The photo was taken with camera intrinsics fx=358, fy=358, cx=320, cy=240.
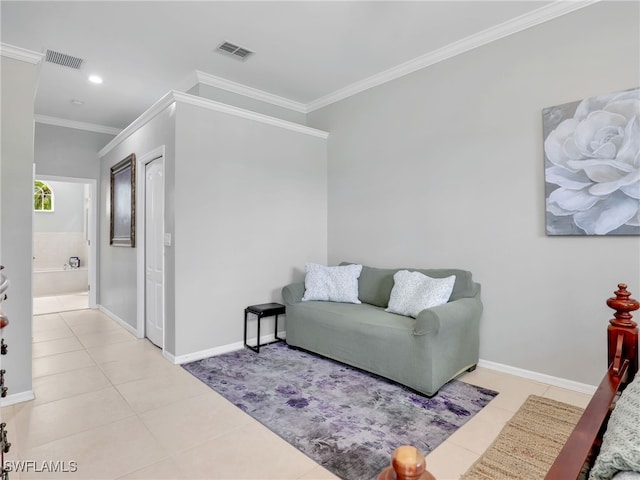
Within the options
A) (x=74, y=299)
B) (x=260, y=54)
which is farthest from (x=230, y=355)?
(x=74, y=299)

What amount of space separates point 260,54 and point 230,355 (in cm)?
306

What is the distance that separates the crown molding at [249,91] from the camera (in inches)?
161

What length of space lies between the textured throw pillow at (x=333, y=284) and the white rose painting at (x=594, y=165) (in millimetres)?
1868

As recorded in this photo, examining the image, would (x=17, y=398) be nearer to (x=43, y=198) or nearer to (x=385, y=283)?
(x=385, y=283)

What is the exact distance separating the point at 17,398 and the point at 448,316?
10.5 ft

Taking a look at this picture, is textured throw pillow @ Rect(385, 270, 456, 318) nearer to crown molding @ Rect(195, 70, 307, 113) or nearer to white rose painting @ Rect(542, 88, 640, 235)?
white rose painting @ Rect(542, 88, 640, 235)

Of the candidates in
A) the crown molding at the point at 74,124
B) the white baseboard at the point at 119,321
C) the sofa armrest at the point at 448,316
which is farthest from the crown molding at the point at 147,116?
the sofa armrest at the point at 448,316

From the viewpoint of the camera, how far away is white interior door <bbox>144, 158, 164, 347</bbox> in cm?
382

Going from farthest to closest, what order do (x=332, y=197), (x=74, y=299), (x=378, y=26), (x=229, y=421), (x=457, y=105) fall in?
(x=74, y=299)
(x=332, y=197)
(x=457, y=105)
(x=378, y=26)
(x=229, y=421)

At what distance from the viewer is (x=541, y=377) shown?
9.62 ft

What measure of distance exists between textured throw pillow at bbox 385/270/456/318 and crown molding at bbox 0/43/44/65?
3416mm

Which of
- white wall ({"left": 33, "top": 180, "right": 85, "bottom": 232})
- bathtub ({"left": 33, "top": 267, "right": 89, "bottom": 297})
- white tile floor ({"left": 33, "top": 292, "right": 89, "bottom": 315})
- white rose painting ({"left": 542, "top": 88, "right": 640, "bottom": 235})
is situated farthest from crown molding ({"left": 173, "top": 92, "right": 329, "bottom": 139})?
bathtub ({"left": 33, "top": 267, "right": 89, "bottom": 297})

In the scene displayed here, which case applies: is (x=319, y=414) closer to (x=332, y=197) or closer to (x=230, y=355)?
(x=230, y=355)

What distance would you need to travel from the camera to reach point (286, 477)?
1.79 m
